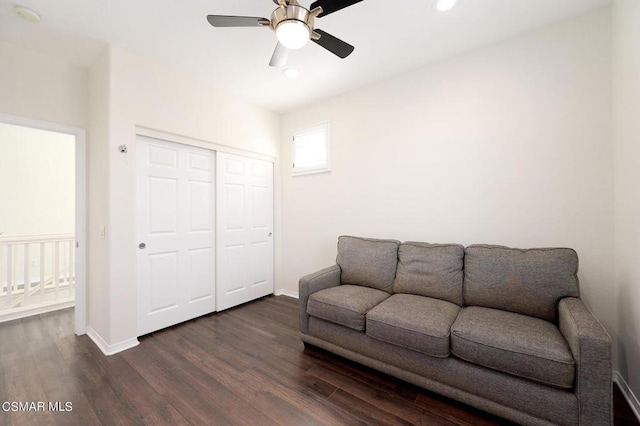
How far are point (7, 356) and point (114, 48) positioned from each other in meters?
2.84

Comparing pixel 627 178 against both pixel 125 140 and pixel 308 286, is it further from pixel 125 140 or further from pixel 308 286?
pixel 125 140

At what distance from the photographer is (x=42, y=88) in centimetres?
234

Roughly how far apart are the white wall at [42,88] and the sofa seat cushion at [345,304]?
3.01 metres

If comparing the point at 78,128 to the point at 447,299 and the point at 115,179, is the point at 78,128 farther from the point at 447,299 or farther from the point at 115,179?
the point at 447,299

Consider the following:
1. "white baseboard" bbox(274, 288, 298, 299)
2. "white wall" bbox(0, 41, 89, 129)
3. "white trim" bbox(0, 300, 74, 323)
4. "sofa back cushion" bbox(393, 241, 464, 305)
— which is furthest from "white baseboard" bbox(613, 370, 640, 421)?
"white trim" bbox(0, 300, 74, 323)

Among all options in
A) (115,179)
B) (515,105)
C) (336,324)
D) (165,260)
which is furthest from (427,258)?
(115,179)

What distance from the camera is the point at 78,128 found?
254cm

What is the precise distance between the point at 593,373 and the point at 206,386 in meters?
2.27

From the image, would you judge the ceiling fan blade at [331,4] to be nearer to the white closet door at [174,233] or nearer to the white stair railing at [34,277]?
the white closet door at [174,233]

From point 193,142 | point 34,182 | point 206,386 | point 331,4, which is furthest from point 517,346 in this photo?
point 34,182

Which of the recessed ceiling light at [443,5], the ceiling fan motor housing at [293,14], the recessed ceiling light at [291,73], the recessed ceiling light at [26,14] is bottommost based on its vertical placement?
the ceiling fan motor housing at [293,14]

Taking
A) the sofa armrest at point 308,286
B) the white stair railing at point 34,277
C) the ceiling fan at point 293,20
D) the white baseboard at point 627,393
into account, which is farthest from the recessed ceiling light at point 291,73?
the white stair railing at point 34,277

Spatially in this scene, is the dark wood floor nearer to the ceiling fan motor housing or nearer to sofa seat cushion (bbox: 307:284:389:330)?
sofa seat cushion (bbox: 307:284:389:330)

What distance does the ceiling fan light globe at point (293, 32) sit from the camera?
145 centimetres
